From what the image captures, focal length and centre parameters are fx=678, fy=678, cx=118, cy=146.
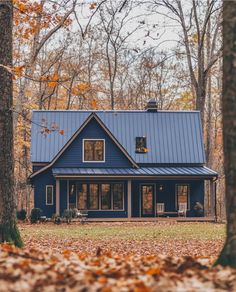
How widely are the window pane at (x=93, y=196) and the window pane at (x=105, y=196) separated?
334 mm

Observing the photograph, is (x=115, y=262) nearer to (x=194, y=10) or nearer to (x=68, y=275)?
(x=68, y=275)

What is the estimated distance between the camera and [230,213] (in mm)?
8469

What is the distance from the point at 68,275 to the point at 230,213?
2626mm

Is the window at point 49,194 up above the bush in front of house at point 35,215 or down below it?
above

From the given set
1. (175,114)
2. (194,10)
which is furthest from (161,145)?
(194,10)

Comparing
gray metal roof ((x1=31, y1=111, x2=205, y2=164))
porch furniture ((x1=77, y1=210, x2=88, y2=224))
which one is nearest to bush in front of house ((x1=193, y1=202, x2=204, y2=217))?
gray metal roof ((x1=31, y1=111, x2=205, y2=164))

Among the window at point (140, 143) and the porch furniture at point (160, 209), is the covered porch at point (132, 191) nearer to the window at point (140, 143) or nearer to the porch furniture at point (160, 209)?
the porch furniture at point (160, 209)

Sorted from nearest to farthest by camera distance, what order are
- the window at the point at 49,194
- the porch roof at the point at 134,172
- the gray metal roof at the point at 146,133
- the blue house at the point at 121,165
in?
the porch roof at the point at 134,172, the blue house at the point at 121,165, the window at the point at 49,194, the gray metal roof at the point at 146,133

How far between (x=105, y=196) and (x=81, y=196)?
1.33 m

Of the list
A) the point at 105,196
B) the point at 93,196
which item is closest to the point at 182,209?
the point at 105,196

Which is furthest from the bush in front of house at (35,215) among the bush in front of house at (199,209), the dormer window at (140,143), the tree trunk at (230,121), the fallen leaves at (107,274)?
the tree trunk at (230,121)

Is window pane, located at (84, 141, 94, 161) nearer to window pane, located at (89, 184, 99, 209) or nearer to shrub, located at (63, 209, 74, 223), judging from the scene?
window pane, located at (89, 184, 99, 209)

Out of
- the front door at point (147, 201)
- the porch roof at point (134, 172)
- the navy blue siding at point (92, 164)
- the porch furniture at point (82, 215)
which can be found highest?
the navy blue siding at point (92, 164)

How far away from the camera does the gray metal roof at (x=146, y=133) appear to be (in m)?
38.8
